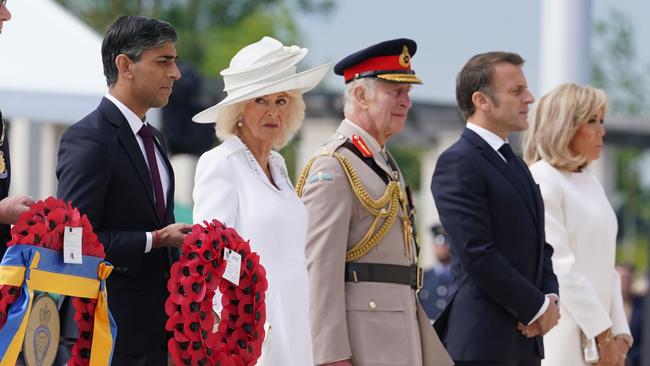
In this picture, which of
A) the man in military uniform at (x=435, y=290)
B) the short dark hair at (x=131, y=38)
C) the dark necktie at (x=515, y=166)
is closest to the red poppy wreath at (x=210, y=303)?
the short dark hair at (x=131, y=38)

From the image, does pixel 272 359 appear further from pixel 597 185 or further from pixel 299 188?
pixel 597 185

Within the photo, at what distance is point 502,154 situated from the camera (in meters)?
6.28

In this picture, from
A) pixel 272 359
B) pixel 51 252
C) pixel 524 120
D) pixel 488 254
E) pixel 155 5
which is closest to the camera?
pixel 51 252

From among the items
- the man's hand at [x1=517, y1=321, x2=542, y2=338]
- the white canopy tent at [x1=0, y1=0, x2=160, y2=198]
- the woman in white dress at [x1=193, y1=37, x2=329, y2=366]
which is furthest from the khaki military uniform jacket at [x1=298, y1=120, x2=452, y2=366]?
the white canopy tent at [x1=0, y1=0, x2=160, y2=198]

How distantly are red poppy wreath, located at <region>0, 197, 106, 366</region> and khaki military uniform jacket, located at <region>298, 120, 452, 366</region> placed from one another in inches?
45.1

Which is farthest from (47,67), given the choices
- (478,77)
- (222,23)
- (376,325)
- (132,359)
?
(222,23)

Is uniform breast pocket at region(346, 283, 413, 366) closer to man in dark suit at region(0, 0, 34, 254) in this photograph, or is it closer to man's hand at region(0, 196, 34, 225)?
man in dark suit at region(0, 0, 34, 254)

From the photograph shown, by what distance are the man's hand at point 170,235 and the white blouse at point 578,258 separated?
2394mm

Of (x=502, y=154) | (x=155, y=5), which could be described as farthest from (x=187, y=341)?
(x=155, y=5)

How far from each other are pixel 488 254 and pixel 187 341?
5.58 ft

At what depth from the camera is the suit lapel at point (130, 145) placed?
4.85m

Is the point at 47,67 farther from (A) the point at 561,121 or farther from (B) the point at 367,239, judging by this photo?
(B) the point at 367,239

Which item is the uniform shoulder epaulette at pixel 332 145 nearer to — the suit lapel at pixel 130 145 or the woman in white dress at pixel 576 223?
the suit lapel at pixel 130 145

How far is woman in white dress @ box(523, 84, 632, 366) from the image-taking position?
6.54m
